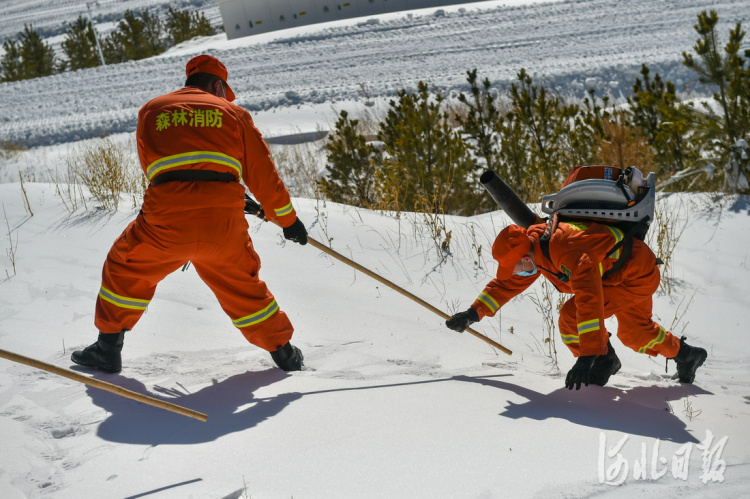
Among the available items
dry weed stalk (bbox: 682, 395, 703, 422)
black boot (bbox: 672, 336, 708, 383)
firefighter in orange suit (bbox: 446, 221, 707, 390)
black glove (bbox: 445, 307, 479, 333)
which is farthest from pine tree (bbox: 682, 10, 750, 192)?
black glove (bbox: 445, 307, 479, 333)

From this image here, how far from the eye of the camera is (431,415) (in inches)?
101

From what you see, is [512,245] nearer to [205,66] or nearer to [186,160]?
[186,160]

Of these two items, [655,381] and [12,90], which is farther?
[12,90]

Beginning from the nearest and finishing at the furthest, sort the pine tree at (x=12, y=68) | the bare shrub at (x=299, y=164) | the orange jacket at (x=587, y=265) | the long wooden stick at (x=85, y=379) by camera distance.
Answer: the long wooden stick at (x=85, y=379) < the orange jacket at (x=587, y=265) < the bare shrub at (x=299, y=164) < the pine tree at (x=12, y=68)

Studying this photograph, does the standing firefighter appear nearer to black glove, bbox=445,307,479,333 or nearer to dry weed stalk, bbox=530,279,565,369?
black glove, bbox=445,307,479,333

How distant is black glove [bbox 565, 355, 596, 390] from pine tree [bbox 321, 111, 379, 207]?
15.4 ft

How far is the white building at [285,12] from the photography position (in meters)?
23.7

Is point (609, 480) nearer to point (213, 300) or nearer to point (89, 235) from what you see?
point (213, 300)

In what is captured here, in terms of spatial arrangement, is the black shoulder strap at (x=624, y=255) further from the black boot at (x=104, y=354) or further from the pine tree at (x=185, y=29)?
the pine tree at (x=185, y=29)

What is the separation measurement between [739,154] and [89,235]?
573 cm

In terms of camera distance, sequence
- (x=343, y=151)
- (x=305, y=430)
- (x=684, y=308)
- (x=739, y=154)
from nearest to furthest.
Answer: (x=305, y=430) → (x=684, y=308) → (x=739, y=154) → (x=343, y=151)

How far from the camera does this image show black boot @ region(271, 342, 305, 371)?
3264 millimetres

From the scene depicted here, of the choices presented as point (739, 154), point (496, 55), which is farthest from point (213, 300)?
point (496, 55)

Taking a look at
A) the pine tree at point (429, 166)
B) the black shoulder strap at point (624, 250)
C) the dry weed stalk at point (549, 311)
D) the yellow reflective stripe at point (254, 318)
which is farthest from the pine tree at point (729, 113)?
the yellow reflective stripe at point (254, 318)
